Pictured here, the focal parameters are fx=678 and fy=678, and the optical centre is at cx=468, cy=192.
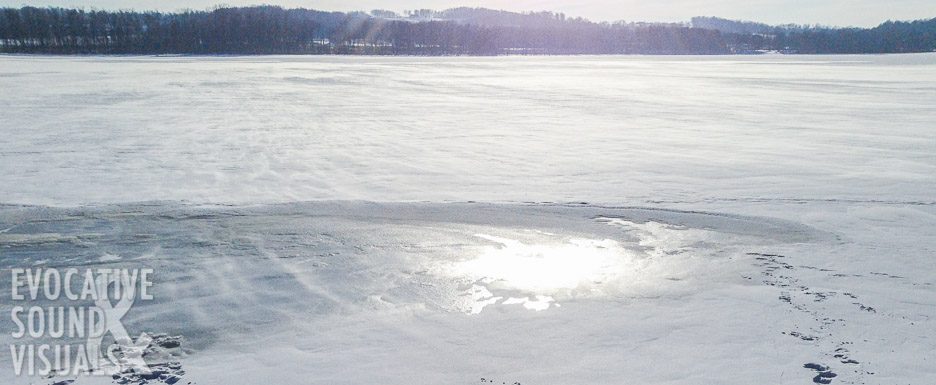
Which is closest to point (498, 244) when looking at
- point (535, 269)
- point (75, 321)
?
point (535, 269)

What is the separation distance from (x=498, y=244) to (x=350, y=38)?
92822 millimetres

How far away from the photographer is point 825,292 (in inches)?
200

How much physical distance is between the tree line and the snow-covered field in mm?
65634

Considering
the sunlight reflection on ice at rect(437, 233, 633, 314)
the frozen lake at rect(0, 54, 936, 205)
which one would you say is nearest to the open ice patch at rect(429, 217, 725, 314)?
the sunlight reflection on ice at rect(437, 233, 633, 314)

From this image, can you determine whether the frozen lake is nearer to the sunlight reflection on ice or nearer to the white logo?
the sunlight reflection on ice

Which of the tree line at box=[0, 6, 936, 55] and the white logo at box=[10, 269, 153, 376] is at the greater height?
the tree line at box=[0, 6, 936, 55]

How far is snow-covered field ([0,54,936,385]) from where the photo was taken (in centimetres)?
416

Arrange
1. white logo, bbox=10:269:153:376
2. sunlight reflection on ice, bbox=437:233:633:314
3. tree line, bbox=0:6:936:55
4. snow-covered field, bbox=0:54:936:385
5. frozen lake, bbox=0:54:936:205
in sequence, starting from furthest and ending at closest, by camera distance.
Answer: tree line, bbox=0:6:936:55 → frozen lake, bbox=0:54:936:205 → sunlight reflection on ice, bbox=437:233:633:314 → snow-covered field, bbox=0:54:936:385 → white logo, bbox=10:269:153:376

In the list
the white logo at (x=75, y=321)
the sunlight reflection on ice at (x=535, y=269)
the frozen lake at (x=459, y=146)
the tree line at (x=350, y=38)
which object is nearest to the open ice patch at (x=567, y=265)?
the sunlight reflection on ice at (x=535, y=269)

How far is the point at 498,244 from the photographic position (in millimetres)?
6344

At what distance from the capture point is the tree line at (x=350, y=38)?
74188 millimetres

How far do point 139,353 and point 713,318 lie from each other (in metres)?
3.75

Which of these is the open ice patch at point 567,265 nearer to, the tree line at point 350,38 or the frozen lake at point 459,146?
the frozen lake at point 459,146

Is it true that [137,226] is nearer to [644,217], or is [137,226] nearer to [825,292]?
[644,217]
